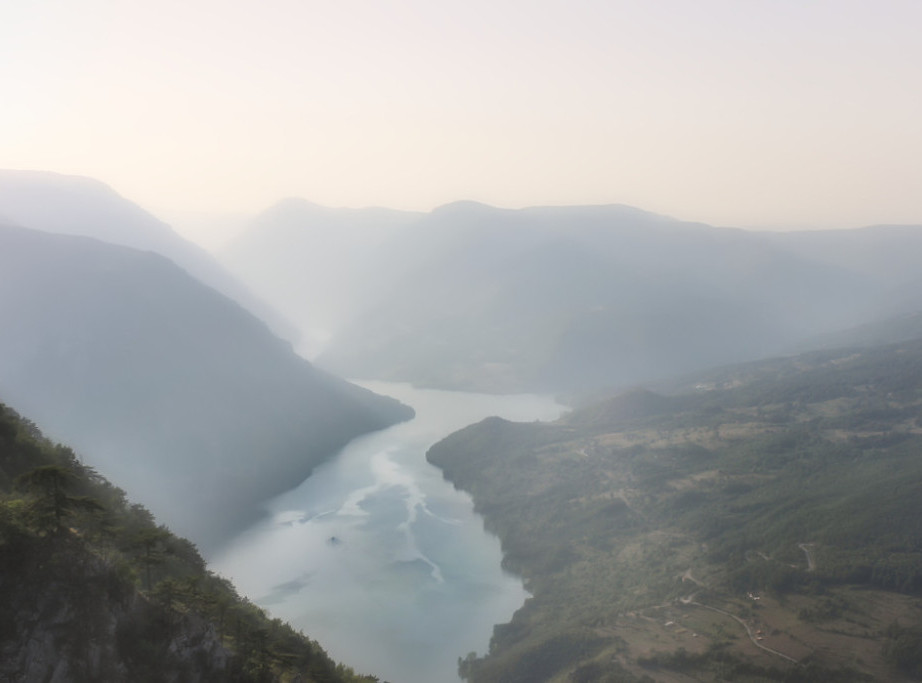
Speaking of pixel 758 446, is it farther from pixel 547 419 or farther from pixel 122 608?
pixel 122 608

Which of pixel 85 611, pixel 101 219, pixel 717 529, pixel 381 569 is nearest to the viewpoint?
pixel 85 611

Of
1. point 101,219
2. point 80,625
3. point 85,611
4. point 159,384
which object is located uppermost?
point 101,219

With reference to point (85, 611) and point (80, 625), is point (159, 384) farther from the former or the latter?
point (80, 625)

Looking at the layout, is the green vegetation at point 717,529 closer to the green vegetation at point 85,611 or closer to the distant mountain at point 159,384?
the distant mountain at point 159,384

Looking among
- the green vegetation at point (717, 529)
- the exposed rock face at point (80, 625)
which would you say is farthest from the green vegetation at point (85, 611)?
the green vegetation at point (717, 529)

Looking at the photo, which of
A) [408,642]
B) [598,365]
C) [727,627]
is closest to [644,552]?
[727,627]

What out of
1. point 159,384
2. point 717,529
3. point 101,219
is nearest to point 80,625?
point 717,529

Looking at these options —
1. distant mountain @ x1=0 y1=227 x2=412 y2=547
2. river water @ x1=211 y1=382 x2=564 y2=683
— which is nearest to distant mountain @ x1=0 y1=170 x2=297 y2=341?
distant mountain @ x1=0 y1=227 x2=412 y2=547

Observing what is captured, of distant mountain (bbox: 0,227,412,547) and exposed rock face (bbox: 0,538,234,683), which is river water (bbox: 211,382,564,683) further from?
exposed rock face (bbox: 0,538,234,683)
